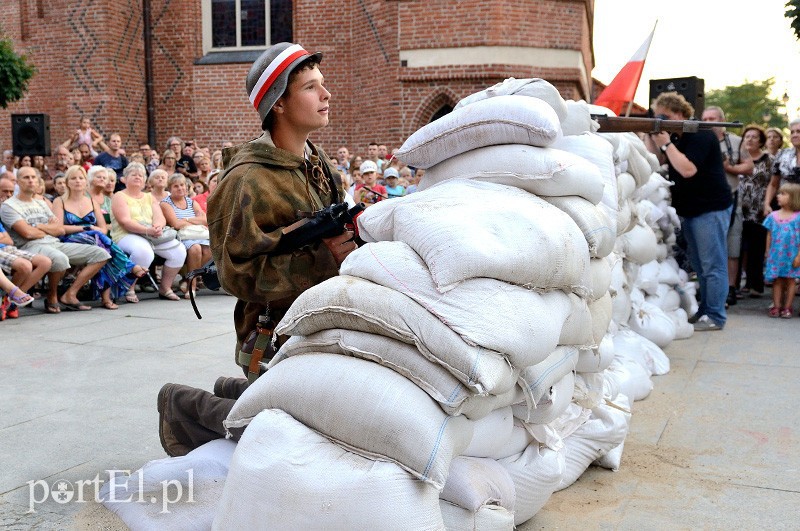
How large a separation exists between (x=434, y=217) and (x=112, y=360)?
3.97 meters

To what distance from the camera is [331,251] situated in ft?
9.24

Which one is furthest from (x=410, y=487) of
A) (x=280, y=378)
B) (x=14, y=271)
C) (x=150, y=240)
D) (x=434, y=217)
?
(x=150, y=240)

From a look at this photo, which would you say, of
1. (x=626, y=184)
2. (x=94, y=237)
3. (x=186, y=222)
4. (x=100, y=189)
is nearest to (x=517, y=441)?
(x=626, y=184)

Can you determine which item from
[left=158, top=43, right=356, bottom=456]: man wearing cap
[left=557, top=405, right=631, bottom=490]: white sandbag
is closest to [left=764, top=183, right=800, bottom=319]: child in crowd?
[left=557, top=405, right=631, bottom=490]: white sandbag

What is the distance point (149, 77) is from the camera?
61.6ft

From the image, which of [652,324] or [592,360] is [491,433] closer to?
[592,360]

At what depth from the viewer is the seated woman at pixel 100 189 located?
29.5 ft

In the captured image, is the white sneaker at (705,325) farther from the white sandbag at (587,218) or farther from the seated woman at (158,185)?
the seated woman at (158,185)

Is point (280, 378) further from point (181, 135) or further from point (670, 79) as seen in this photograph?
point (181, 135)

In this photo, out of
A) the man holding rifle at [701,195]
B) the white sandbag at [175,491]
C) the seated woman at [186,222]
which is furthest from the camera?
the seated woman at [186,222]

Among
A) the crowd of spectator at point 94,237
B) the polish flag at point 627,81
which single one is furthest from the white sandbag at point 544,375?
the polish flag at point 627,81

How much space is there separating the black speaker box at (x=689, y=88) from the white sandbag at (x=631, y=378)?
5191 mm

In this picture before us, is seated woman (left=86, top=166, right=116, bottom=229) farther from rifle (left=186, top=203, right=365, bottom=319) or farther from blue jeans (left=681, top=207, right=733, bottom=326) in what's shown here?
rifle (left=186, top=203, right=365, bottom=319)

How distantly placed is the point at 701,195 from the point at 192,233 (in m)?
5.87
